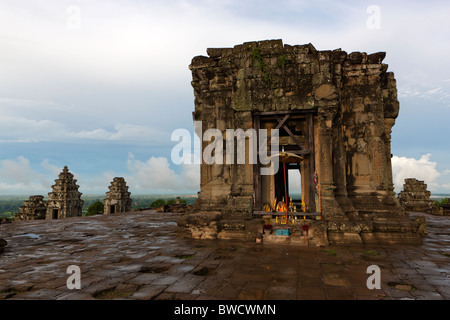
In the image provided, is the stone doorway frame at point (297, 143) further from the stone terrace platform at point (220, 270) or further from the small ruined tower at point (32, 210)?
the small ruined tower at point (32, 210)

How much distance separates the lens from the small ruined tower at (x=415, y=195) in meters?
18.4

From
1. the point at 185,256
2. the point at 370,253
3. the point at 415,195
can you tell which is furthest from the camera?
the point at 415,195

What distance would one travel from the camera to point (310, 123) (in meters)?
8.00

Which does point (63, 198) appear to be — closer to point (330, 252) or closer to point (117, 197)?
point (117, 197)

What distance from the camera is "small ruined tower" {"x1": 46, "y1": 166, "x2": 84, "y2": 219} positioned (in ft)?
77.8

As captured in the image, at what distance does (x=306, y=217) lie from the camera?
795 cm

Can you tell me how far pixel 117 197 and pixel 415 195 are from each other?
24.3 metres

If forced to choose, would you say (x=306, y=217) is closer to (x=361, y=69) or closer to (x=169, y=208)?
(x=361, y=69)

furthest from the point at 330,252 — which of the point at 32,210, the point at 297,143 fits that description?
the point at 32,210

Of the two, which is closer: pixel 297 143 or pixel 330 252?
pixel 330 252

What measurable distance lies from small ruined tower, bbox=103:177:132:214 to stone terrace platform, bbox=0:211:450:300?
18176mm

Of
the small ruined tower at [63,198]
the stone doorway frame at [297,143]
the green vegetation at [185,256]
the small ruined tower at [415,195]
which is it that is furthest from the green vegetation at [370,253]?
Answer: the small ruined tower at [63,198]

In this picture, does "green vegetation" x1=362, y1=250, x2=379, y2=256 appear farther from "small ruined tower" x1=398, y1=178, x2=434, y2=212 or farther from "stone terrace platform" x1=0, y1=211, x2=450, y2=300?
"small ruined tower" x1=398, y1=178, x2=434, y2=212
